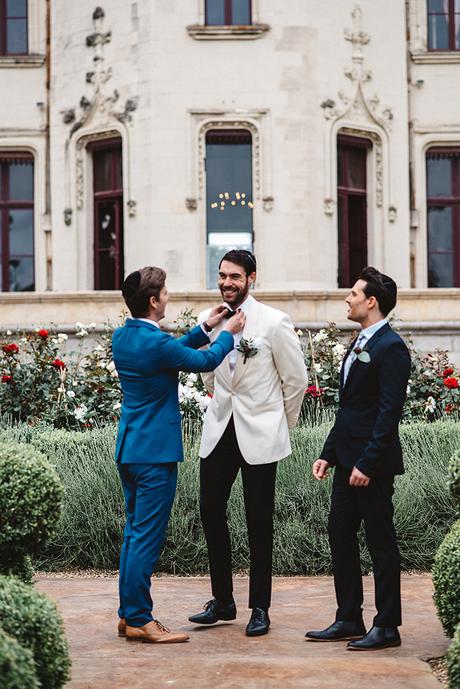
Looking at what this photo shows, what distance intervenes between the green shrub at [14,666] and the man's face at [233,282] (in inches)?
116

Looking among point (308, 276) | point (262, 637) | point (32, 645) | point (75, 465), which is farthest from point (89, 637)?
point (308, 276)

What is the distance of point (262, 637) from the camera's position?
6.23 meters

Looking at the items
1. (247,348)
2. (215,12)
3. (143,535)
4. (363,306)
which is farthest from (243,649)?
(215,12)

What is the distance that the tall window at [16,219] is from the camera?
68.0 feet

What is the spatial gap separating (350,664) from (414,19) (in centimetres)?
1659

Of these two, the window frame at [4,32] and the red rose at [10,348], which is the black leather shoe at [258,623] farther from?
the window frame at [4,32]

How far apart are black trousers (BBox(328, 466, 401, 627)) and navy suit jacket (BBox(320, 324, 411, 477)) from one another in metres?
0.12

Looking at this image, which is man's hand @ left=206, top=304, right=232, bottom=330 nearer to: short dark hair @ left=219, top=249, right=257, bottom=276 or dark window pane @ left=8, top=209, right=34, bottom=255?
short dark hair @ left=219, top=249, right=257, bottom=276

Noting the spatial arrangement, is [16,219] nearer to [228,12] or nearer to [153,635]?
[228,12]

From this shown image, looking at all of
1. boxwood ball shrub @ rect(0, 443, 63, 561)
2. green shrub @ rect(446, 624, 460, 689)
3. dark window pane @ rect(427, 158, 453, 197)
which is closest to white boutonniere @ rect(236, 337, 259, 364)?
boxwood ball shrub @ rect(0, 443, 63, 561)

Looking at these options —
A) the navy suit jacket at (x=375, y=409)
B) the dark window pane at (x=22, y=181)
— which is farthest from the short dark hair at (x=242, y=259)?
the dark window pane at (x=22, y=181)

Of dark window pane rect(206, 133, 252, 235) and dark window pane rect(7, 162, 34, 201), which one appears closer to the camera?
dark window pane rect(206, 133, 252, 235)

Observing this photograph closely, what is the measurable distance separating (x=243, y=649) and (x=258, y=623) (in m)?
0.32

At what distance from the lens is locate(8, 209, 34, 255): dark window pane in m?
20.8
